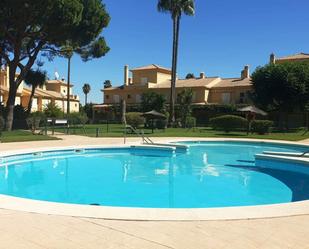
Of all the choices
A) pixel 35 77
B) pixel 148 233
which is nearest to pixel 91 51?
pixel 35 77

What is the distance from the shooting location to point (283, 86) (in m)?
34.2

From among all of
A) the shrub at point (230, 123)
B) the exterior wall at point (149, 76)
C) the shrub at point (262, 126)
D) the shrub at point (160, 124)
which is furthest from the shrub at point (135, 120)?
the exterior wall at point (149, 76)

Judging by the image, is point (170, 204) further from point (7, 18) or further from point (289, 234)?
point (7, 18)

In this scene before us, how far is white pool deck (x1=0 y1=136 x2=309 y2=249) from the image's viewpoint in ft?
14.3

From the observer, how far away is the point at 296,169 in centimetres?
1268

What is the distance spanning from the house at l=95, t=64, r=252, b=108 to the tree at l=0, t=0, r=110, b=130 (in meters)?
21.5

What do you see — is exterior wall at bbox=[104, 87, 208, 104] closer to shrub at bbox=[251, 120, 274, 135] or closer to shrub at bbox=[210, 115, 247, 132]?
shrub at bbox=[210, 115, 247, 132]

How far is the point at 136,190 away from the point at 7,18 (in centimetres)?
2080

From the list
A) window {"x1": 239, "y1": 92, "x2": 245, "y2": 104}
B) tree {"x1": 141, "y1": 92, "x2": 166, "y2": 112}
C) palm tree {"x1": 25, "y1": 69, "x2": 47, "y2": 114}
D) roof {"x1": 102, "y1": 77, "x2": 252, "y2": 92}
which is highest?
roof {"x1": 102, "y1": 77, "x2": 252, "y2": 92}

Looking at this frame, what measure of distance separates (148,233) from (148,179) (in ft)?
22.2

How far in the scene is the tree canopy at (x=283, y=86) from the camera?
34031 mm

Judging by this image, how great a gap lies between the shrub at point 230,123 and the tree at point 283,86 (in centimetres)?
673

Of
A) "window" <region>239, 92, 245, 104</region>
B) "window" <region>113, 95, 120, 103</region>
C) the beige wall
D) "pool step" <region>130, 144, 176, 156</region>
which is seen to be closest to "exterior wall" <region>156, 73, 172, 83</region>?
the beige wall

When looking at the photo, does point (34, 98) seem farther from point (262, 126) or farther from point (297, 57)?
point (262, 126)
